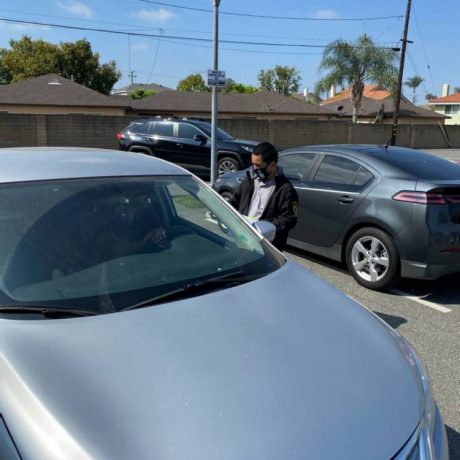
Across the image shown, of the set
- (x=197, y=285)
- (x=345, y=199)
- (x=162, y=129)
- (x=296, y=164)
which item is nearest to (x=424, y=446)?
(x=197, y=285)

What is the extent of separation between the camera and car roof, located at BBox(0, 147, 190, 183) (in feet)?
8.26

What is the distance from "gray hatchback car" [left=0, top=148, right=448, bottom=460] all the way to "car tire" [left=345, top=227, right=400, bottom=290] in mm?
2414

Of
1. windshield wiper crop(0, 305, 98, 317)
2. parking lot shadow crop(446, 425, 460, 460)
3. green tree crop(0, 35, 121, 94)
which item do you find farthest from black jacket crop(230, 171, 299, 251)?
green tree crop(0, 35, 121, 94)

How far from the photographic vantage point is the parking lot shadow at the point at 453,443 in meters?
2.55

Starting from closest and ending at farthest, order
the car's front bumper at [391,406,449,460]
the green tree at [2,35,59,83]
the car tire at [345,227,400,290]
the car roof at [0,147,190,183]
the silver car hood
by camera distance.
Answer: the silver car hood
the car's front bumper at [391,406,449,460]
the car roof at [0,147,190,183]
the car tire at [345,227,400,290]
the green tree at [2,35,59,83]

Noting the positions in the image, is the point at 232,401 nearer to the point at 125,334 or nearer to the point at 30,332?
the point at 125,334

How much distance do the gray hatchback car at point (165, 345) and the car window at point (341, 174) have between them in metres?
2.79

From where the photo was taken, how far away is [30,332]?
69.9 inches

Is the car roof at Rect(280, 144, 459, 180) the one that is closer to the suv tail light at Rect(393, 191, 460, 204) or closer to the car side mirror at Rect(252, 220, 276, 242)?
the suv tail light at Rect(393, 191, 460, 204)

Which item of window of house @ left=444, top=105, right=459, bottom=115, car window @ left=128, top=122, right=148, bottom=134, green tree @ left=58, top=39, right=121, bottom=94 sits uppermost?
green tree @ left=58, top=39, right=121, bottom=94

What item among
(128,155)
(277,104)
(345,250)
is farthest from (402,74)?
(128,155)

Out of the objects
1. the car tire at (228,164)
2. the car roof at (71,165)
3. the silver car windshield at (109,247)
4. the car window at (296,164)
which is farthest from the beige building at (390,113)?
the silver car windshield at (109,247)

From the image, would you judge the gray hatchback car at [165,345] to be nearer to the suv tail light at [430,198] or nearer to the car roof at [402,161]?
the suv tail light at [430,198]

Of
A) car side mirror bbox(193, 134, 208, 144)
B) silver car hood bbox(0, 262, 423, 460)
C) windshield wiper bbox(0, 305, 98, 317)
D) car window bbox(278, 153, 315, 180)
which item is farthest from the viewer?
car side mirror bbox(193, 134, 208, 144)
